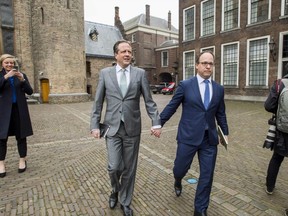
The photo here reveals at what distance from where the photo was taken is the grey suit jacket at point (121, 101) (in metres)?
2.78

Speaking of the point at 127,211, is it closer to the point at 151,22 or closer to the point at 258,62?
the point at 258,62

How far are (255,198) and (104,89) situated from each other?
254cm

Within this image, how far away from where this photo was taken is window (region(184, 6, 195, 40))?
22797mm

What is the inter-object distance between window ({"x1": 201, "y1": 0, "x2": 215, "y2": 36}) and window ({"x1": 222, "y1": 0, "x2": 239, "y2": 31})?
1224 millimetres

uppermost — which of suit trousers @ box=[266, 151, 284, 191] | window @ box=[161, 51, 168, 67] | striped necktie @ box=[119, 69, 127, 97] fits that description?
window @ box=[161, 51, 168, 67]

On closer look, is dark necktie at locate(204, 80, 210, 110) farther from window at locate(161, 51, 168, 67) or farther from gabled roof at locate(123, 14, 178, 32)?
gabled roof at locate(123, 14, 178, 32)

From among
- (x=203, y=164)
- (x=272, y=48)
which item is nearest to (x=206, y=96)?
(x=203, y=164)

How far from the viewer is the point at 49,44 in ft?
67.4

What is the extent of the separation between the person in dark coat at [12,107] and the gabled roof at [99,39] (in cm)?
2396

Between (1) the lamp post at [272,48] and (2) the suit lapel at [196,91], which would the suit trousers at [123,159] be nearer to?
(2) the suit lapel at [196,91]

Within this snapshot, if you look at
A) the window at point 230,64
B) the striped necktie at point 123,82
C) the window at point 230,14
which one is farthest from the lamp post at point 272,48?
the striped necktie at point 123,82

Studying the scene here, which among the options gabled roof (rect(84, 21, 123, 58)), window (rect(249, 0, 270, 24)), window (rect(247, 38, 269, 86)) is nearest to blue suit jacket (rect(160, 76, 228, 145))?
window (rect(247, 38, 269, 86))

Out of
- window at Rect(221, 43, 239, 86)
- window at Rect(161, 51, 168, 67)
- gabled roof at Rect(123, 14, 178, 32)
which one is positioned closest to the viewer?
window at Rect(221, 43, 239, 86)

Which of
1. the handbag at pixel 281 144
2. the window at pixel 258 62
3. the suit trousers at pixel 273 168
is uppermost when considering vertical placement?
the window at pixel 258 62
